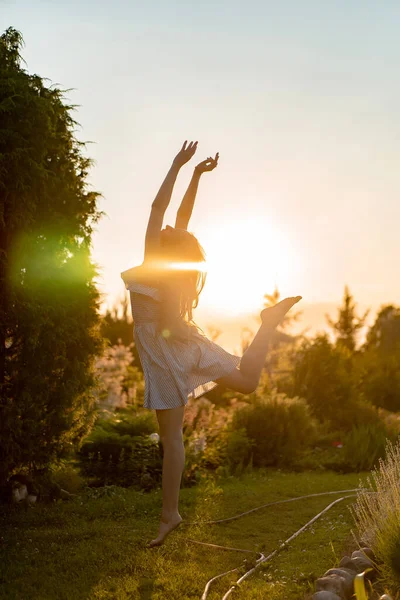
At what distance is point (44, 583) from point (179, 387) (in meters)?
1.38

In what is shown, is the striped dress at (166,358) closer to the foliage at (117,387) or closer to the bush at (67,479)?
the bush at (67,479)

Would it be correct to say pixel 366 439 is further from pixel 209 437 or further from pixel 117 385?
pixel 117 385

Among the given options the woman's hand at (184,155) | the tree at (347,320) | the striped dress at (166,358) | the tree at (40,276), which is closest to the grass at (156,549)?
the tree at (40,276)

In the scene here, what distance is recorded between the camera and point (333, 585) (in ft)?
10.7

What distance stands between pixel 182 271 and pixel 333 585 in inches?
81.0

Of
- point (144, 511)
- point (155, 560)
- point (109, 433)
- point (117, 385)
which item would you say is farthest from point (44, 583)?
point (117, 385)

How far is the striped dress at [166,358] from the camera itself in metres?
4.05

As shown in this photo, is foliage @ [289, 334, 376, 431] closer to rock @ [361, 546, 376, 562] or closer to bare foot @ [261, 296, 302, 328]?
bare foot @ [261, 296, 302, 328]

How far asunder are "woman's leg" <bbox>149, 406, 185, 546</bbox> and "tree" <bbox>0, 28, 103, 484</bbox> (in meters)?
1.72

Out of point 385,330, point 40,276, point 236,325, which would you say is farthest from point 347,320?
point 40,276

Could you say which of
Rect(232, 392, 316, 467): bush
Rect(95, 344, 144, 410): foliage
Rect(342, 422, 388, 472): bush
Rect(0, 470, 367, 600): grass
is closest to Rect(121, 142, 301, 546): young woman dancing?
Rect(0, 470, 367, 600): grass

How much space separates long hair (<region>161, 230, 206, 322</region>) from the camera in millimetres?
4066

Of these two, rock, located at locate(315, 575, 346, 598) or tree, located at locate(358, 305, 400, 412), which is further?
tree, located at locate(358, 305, 400, 412)

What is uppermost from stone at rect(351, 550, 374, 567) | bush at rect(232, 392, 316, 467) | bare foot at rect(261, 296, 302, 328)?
bare foot at rect(261, 296, 302, 328)
